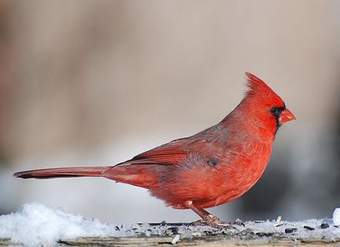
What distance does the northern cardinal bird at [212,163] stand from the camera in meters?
3.60

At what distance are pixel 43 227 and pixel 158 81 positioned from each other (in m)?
3.51

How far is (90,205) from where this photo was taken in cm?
618

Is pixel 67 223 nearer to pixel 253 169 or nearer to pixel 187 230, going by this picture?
pixel 187 230

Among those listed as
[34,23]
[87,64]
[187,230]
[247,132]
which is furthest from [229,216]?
[187,230]

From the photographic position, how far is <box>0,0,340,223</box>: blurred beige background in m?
6.22

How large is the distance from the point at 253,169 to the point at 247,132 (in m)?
0.23

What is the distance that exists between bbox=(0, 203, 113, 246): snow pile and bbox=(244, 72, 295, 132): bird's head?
1054 mm

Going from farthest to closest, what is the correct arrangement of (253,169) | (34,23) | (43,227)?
(34,23) < (253,169) < (43,227)

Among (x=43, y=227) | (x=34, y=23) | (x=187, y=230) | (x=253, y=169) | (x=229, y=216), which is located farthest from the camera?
(x=34, y=23)

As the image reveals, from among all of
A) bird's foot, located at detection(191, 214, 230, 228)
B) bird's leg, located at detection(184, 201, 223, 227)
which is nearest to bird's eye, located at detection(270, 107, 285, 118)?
bird's leg, located at detection(184, 201, 223, 227)

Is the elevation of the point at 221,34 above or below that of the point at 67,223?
above

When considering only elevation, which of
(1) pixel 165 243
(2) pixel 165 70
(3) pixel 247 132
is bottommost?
(1) pixel 165 243

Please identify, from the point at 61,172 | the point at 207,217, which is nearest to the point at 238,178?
the point at 207,217

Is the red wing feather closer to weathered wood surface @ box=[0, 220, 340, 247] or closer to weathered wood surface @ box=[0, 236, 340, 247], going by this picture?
weathered wood surface @ box=[0, 220, 340, 247]
